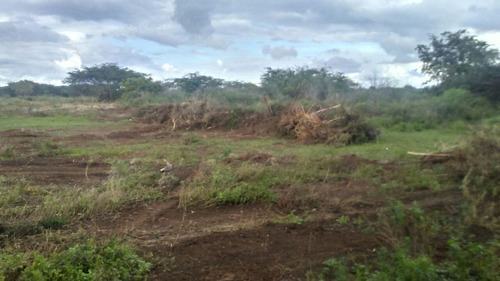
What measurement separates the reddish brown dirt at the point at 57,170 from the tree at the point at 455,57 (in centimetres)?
1296

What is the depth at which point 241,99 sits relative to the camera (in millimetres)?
23609

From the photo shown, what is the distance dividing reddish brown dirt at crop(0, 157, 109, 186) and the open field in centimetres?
2

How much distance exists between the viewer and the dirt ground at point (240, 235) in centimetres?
530

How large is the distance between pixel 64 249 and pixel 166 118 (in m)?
17.5

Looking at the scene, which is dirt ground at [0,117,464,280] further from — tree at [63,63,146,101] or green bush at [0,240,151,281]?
tree at [63,63,146,101]

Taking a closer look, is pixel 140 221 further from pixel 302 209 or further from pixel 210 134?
pixel 210 134

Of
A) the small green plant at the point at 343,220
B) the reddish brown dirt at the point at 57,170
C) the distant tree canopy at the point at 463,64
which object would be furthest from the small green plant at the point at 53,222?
the distant tree canopy at the point at 463,64

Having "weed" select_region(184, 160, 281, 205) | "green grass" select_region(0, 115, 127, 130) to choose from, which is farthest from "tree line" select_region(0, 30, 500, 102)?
"weed" select_region(184, 160, 281, 205)

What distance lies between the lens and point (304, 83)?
25625 millimetres

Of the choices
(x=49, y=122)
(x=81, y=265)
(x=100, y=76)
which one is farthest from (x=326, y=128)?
(x=100, y=76)

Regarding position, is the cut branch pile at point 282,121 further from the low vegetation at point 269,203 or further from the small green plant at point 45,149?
the small green plant at point 45,149

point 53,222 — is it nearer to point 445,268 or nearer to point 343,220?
point 343,220

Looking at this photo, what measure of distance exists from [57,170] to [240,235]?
5680 millimetres

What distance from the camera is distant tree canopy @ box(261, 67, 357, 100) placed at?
24.5 meters
